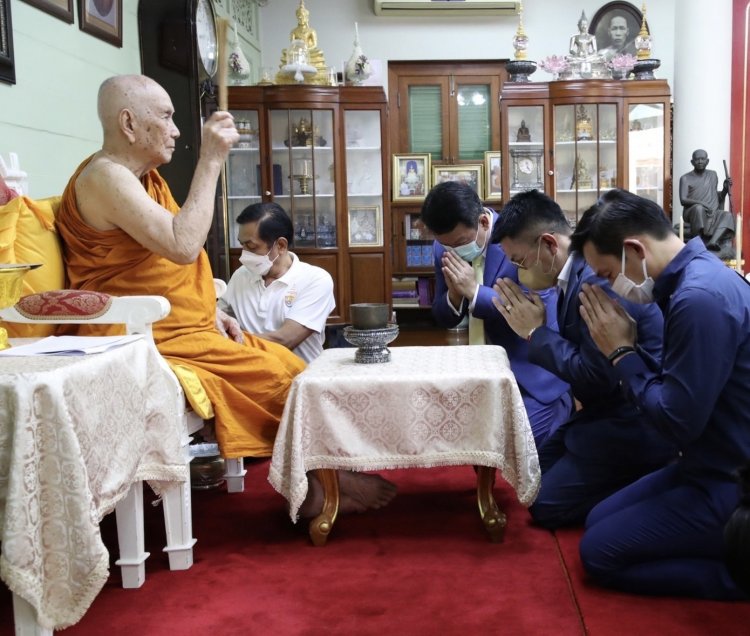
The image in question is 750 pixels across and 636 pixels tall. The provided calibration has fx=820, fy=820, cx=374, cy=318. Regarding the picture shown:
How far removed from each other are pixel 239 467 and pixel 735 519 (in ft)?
6.95

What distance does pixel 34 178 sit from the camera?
340 cm

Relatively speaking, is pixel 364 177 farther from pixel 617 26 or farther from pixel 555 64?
pixel 617 26

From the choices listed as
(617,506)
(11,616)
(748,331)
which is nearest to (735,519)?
(748,331)

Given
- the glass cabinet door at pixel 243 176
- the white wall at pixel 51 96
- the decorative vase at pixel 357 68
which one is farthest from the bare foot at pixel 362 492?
the decorative vase at pixel 357 68

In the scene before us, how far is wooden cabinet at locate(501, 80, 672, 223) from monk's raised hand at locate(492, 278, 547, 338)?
16.1ft

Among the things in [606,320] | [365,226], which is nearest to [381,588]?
[606,320]

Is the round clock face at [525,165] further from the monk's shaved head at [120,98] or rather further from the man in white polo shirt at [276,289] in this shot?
the monk's shaved head at [120,98]

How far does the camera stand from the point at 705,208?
268 inches

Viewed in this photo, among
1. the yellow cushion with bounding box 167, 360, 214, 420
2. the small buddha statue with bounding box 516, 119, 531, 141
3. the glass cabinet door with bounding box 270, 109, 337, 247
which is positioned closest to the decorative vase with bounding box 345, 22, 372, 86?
the glass cabinet door with bounding box 270, 109, 337, 247

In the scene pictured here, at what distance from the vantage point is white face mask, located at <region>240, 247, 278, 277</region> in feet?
11.3

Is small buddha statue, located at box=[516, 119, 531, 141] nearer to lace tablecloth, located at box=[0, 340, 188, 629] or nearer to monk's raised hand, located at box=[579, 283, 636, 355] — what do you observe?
monk's raised hand, located at box=[579, 283, 636, 355]

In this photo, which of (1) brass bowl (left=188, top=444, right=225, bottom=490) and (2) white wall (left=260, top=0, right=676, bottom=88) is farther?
(2) white wall (left=260, top=0, right=676, bottom=88)

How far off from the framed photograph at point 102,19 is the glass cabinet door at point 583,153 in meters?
4.10

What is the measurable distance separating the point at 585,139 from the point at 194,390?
580cm
